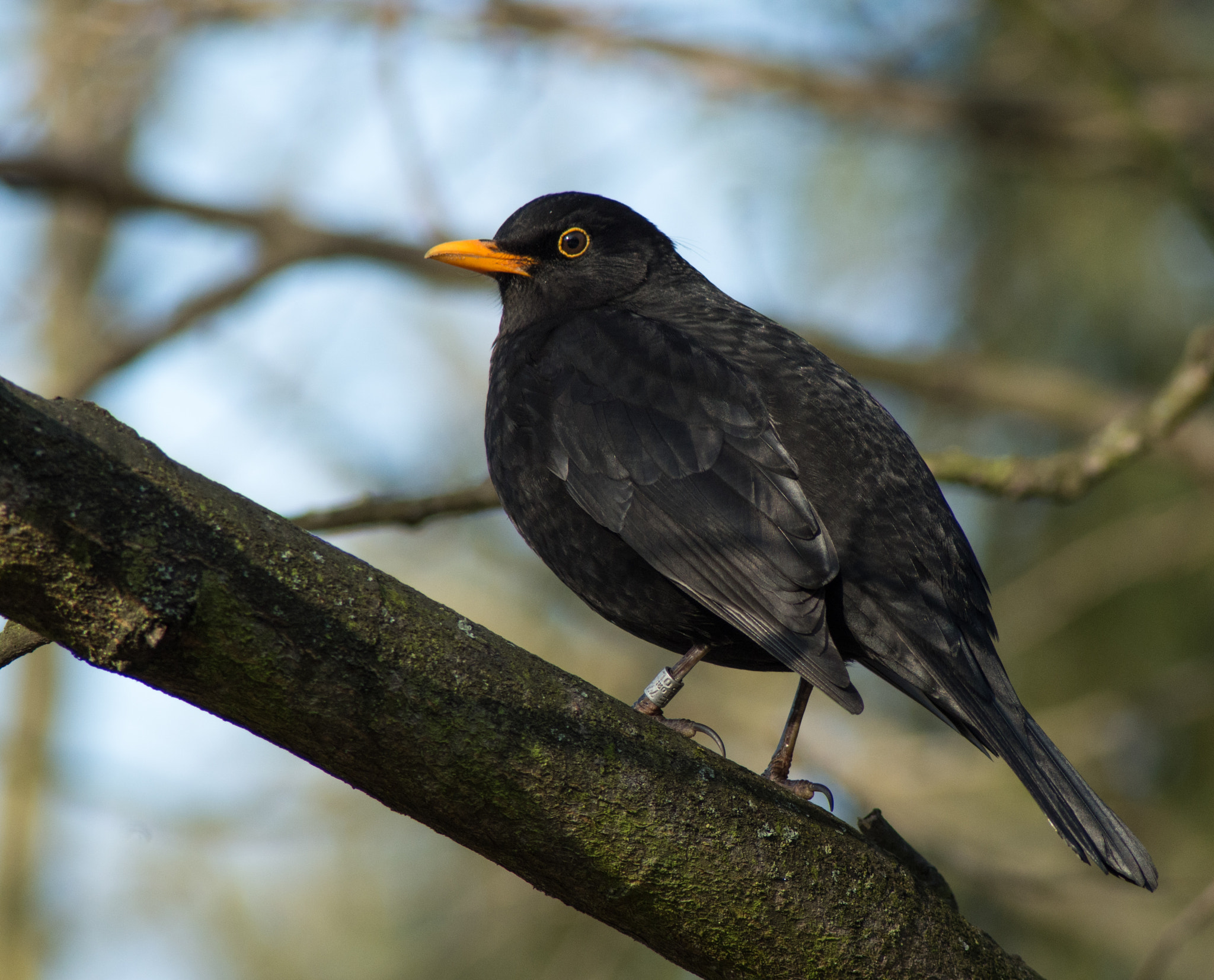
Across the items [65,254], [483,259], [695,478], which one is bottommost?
[695,478]

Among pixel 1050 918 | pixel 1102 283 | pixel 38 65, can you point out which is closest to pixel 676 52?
pixel 1102 283

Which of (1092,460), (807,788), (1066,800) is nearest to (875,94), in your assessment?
(1092,460)

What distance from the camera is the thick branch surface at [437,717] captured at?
1938 mm

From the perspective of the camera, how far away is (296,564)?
2115 mm

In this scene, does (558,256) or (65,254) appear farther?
(65,254)

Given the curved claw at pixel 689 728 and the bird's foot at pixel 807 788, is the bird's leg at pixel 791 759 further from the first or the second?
the curved claw at pixel 689 728

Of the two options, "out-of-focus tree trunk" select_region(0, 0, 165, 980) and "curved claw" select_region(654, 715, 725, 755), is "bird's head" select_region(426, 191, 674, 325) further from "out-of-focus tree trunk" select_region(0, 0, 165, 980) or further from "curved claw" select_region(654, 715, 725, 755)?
"out-of-focus tree trunk" select_region(0, 0, 165, 980)

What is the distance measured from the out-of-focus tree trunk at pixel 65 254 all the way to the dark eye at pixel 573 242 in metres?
2.27

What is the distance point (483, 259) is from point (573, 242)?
1.07 feet

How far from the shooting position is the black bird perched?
10.2ft

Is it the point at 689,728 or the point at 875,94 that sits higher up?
the point at 875,94

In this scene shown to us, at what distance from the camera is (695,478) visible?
343 centimetres

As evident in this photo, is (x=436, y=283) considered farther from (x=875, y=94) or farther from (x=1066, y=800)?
(x=1066, y=800)

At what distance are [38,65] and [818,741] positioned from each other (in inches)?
197
